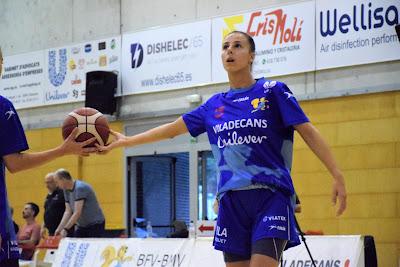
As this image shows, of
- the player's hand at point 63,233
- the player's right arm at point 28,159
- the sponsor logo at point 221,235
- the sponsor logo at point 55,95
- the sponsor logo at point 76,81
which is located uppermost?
the sponsor logo at point 76,81

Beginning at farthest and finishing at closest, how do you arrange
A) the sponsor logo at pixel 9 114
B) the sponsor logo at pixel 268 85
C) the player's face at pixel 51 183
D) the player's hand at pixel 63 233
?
the player's face at pixel 51 183 < the player's hand at pixel 63 233 < the sponsor logo at pixel 268 85 < the sponsor logo at pixel 9 114

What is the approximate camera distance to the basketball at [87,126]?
499 cm

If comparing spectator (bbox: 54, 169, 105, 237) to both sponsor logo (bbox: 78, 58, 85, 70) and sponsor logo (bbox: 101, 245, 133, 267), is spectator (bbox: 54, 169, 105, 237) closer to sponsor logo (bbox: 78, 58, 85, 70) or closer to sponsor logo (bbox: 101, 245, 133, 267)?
sponsor logo (bbox: 101, 245, 133, 267)

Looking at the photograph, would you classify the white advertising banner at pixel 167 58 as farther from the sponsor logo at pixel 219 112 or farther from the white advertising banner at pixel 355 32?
the sponsor logo at pixel 219 112

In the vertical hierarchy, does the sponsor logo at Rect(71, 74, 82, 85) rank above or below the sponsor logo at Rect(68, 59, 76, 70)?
below

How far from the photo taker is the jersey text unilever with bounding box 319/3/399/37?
35.6 feet

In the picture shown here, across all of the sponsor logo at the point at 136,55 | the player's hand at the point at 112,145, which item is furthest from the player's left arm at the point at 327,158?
the sponsor logo at the point at 136,55

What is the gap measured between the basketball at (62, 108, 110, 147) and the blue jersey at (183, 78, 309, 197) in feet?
2.88

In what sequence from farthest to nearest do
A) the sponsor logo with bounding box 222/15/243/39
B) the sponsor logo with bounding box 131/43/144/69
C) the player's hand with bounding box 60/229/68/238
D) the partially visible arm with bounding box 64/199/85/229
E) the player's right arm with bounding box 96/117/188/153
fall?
the sponsor logo with bounding box 131/43/144/69, the sponsor logo with bounding box 222/15/243/39, the player's hand with bounding box 60/229/68/238, the partially visible arm with bounding box 64/199/85/229, the player's right arm with bounding box 96/117/188/153

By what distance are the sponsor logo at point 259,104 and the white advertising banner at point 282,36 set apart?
7.26m

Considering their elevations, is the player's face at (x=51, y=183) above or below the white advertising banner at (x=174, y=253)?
above

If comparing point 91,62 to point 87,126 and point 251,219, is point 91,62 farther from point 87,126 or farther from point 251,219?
point 251,219

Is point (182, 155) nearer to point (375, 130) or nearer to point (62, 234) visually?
point (62, 234)

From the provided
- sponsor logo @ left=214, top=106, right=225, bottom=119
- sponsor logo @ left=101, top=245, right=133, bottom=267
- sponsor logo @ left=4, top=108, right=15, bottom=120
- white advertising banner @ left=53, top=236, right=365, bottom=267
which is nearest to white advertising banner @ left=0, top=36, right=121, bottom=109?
white advertising banner @ left=53, top=236, right=365, bottom=267
